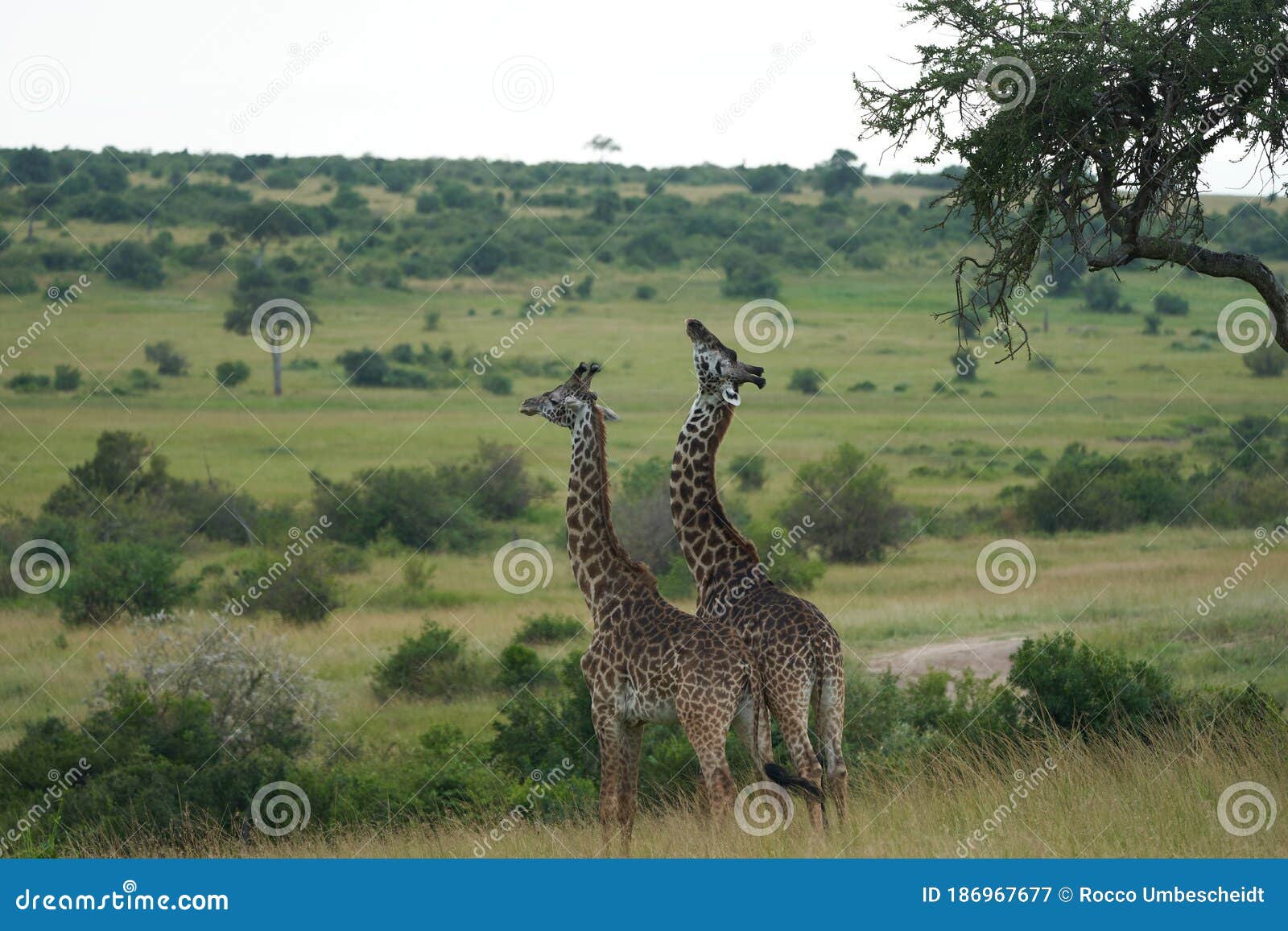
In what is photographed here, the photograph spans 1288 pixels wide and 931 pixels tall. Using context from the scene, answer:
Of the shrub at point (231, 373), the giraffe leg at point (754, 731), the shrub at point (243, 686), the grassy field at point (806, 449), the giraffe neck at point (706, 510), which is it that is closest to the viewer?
the giraffe leg at point (754, 731)

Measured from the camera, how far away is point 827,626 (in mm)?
8938

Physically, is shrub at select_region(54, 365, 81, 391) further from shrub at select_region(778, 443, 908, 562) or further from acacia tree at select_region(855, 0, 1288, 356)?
acacia tree at select_region(855, 0, 1288, 356)

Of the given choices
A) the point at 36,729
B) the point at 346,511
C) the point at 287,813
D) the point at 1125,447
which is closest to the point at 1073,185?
the point at 287,813

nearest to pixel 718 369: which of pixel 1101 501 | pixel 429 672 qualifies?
pixel 429 672

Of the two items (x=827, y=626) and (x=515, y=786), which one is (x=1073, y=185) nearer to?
(x=827, y=626)

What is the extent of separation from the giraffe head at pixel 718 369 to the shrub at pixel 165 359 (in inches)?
1815

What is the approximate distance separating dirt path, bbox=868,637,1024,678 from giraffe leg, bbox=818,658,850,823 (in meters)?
8.88

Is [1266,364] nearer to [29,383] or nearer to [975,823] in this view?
[29,383]

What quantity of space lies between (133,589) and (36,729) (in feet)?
30.3

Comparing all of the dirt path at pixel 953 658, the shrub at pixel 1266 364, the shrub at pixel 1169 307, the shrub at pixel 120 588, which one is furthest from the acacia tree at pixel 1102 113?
the shrub at pixel 1169 307

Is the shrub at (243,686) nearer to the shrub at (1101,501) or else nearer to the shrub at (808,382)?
the shrub at (1101,501)

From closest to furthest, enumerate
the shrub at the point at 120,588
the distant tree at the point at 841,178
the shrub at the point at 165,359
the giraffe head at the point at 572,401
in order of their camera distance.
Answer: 1. the giraffe head at the point at 572,401
2. the shrub at the point at 120,588
3. the shrub at the point at 165,359
4. the distant tree at the point at 841,178

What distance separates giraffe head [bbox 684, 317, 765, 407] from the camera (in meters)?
8.96

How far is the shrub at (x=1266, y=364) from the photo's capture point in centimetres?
5300
